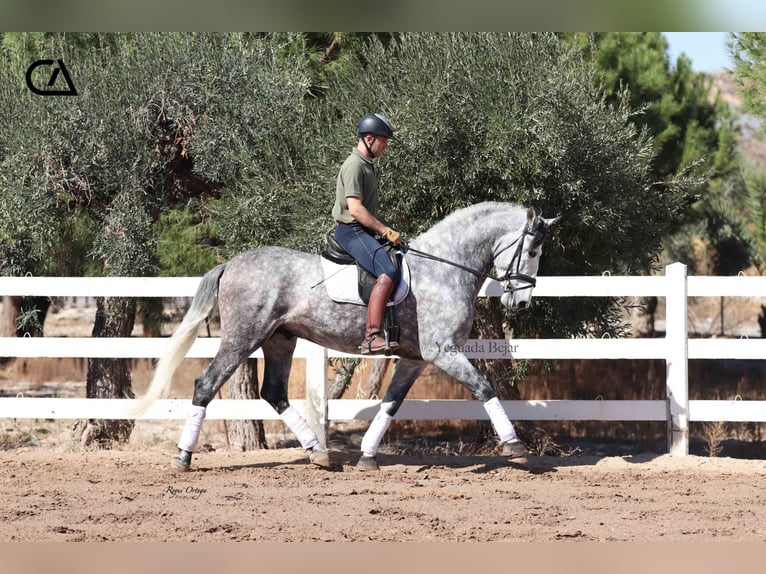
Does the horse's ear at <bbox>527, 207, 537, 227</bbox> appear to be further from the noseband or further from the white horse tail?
the white horse tail

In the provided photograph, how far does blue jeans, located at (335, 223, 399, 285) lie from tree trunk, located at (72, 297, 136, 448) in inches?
182

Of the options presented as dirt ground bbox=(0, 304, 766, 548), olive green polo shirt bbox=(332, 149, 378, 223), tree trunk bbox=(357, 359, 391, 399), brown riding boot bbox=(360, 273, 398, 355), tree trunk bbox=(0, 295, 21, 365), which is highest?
olive green polo shirt bbox=(332, 149, 378, 223)

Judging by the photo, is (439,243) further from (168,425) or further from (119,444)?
(168,425)

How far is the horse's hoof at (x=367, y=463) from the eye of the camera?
8.30 metres

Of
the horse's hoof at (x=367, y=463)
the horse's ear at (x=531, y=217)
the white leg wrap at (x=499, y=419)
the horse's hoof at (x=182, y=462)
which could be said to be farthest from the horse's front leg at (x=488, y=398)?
the horse's hoof at (x=182, y=462)

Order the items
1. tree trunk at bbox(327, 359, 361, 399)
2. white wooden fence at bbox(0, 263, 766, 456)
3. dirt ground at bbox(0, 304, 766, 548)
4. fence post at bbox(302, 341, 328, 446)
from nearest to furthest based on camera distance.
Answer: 1. dirt ground at bbox(0, 304, 766, 548)
2. white wooden fence at bbox(0, 263, 766, 456)
3. fence post at bbox(302, 341, 328, 446)
4. tree trunk at bbox(327, 359, 361, 399)

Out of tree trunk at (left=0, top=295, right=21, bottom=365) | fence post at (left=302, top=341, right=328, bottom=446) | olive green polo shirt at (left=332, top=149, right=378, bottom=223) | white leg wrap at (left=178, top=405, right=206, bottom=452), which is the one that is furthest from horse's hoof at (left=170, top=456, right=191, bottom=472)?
tree trunk at (left=0, top=295, right=21, bottom=365)

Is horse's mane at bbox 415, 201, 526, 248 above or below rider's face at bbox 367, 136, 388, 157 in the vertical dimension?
below

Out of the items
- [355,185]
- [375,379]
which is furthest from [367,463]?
[375,379]

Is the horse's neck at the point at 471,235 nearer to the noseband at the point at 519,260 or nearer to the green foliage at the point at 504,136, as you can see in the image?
the noseband at the point at 519,260

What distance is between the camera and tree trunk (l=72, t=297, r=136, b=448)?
11.5 metres

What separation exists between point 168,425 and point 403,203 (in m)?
6.67
